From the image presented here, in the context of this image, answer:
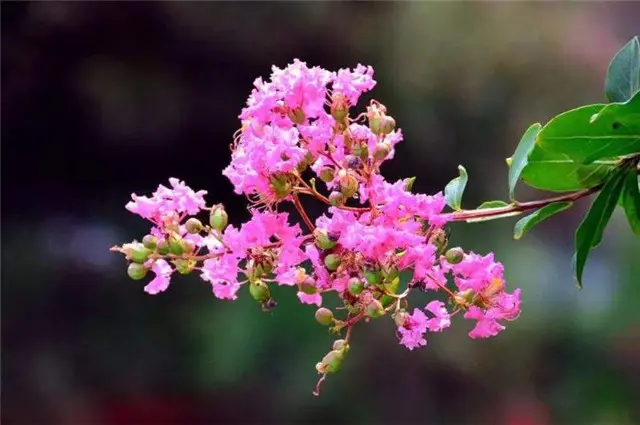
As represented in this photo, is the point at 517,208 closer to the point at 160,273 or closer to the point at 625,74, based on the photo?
the point at 625,74

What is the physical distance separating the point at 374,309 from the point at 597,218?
0.18 metres

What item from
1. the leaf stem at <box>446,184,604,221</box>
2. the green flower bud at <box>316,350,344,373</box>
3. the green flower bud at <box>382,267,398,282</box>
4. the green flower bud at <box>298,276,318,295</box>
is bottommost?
the green flower bud at <box>316,350,344,373</box>

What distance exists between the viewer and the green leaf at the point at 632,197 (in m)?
0.56

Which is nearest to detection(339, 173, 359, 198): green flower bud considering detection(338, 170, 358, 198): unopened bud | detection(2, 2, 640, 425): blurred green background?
detection(338, 170, 358, 198): unopened bud

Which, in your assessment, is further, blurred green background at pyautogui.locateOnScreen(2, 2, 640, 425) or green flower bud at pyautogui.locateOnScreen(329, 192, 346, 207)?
blurred green background at pyautogui.locateOnScreen(2, 2, 640, 425)

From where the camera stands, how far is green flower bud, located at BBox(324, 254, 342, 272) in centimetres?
49

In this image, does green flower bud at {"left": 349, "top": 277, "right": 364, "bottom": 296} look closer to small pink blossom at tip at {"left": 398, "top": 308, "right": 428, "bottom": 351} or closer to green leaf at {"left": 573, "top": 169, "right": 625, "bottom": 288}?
small pink blossom at tip at {"left": 398, "top": 308, "right": 428, "bottom": 351}

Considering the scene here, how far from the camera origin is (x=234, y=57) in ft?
5.55

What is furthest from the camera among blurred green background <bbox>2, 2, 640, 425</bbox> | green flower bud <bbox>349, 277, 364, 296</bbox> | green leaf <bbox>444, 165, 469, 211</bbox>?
blurred green background <bbox>2, 2, 640, 425</bbox>

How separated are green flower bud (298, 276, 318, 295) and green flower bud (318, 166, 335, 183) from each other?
64mm

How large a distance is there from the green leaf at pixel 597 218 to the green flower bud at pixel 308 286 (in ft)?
0.63

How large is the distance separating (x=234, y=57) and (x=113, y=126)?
30 centimetres

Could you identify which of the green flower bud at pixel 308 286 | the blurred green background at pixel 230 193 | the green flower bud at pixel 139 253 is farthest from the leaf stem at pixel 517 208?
the blurred green background at pixel 230 193

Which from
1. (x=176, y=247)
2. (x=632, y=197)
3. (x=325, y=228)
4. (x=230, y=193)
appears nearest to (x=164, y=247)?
(x=176, y=247)
